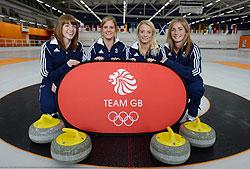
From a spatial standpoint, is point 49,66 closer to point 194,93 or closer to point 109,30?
point 109,30

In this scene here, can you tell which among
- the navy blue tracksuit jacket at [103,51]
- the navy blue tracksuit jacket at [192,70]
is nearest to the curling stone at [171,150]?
the navy blue tracksuit jacket at [192,70]

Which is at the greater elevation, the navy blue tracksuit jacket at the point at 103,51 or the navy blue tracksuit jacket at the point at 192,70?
the navy blue tracksuit jacket at the point at 103,51

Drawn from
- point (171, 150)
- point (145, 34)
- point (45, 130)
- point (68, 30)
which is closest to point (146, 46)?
point (145, 34)

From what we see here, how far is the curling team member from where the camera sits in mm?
2059

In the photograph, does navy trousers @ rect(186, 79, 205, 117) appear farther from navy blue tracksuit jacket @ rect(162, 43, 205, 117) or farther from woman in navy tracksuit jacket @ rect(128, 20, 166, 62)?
woman in navy tracksuit jacket @ rect(128, 20, 166, 62)

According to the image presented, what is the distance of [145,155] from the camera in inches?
59.1

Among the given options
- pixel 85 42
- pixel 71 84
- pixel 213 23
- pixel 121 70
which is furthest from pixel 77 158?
pixel 213 23

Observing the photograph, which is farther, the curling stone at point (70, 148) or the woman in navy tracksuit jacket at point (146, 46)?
the woman in navy tracksuit jacket at point (146, 46)

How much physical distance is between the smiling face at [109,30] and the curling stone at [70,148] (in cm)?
115

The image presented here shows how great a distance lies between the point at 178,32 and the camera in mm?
2004

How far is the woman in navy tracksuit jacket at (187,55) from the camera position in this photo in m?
2.00

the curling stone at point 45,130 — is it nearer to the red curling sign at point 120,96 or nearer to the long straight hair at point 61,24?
the red curling sign at point 120,96

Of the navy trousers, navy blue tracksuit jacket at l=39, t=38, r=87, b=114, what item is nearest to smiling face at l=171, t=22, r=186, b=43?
the navy trousers

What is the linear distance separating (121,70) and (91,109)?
1.31 ft
